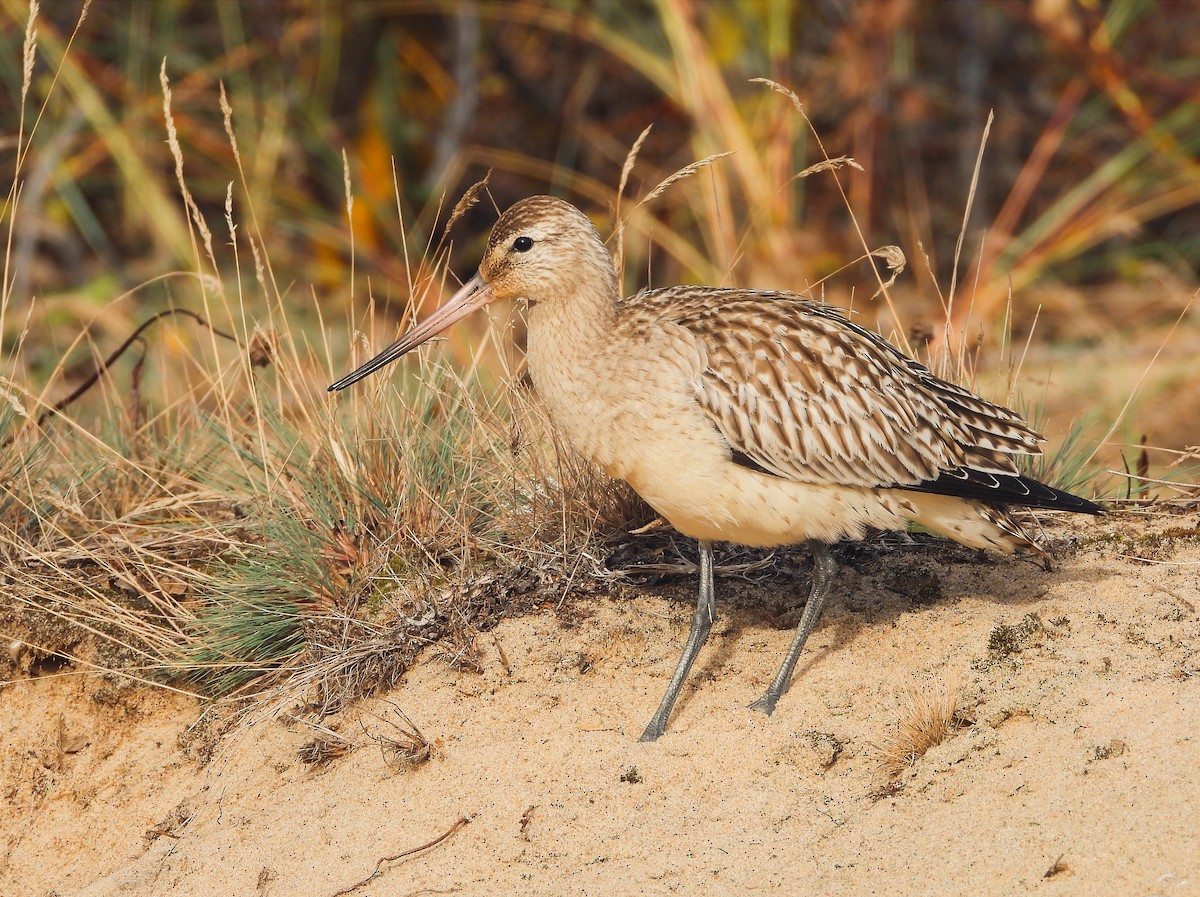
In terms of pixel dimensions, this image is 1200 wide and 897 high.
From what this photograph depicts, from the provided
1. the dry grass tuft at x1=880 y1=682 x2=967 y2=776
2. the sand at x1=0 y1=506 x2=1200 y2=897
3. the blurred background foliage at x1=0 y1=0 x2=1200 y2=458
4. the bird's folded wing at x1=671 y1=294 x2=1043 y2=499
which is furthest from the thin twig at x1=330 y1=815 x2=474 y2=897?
the blurred background foliage at x1=0 y1=0 x2=1200 y2=458

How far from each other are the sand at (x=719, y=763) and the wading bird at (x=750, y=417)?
0.88 ft

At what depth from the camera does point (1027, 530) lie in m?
4.87

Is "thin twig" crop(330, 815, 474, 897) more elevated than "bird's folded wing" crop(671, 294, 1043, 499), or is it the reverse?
"bird's folded wing" crop(671, 294, 1043, 499)

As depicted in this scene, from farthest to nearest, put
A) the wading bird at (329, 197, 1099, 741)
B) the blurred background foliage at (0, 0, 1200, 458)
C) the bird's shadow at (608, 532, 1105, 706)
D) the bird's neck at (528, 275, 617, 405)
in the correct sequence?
the blurred background foliage at (0, 0, 1200, 458), the bird's shadow at (608, 532, 1105, 706), the bird's neck at (528, 275, 617, 405), the wading bird at (329, 197, 1099, 741)

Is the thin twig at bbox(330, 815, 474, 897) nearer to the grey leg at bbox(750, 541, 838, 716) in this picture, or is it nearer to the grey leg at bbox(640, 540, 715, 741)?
the grey leg at bbox(640, 540, 715, 741)

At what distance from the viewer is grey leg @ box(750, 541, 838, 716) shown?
4.22 metres

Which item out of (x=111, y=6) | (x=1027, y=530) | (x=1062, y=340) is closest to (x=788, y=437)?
(x=1027, y=530)

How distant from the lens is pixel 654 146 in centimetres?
1028

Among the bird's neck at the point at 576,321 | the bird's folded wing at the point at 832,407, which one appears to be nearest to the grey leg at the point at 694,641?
the bird's folded wing at the point at 832,407

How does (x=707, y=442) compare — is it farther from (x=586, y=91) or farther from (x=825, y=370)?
(x=586, y=91)

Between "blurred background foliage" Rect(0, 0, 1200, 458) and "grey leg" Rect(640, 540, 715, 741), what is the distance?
408 cm

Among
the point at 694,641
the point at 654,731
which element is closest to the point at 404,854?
the point at 654,731

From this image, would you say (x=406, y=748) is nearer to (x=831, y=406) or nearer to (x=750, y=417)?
(x=750, y=417)

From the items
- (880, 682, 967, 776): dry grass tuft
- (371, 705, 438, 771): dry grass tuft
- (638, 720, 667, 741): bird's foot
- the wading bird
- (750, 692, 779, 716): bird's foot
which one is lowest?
(371, 705, 438, 771): dry grass tuft
